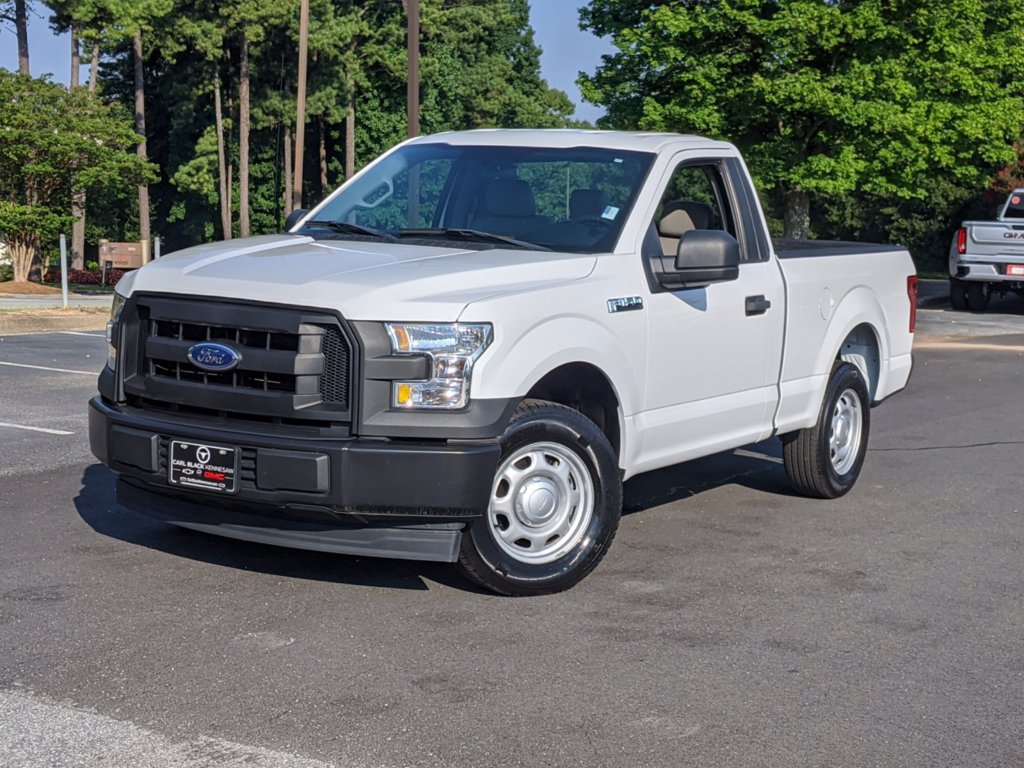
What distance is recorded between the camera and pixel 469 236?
22.2 ft

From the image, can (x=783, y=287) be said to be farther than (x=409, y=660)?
Yes

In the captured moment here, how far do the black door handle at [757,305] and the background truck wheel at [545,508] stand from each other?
4.85ft

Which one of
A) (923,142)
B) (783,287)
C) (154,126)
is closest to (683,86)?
(923,142)

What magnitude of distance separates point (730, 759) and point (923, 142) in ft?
86.9

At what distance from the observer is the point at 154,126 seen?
70.9m

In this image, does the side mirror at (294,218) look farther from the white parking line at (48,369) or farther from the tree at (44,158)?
the tree at (44,158)

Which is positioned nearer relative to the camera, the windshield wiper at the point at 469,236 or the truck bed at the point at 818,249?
the windshield wiper at the point at 469,236

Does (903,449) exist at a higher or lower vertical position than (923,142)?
lower

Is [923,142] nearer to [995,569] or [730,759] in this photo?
[995,569]

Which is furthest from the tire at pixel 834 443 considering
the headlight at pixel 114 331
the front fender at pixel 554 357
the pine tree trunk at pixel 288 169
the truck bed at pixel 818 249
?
the pine tree trunk at pixel 288 169

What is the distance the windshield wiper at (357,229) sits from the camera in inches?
272

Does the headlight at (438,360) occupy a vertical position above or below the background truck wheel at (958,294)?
above

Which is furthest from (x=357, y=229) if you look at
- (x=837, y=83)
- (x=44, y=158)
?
(x=44, y=158)

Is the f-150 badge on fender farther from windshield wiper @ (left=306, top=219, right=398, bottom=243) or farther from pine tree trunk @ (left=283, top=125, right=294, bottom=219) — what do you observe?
pine tree trunk @ (left=283, top=125, right=294, bottom=219)
